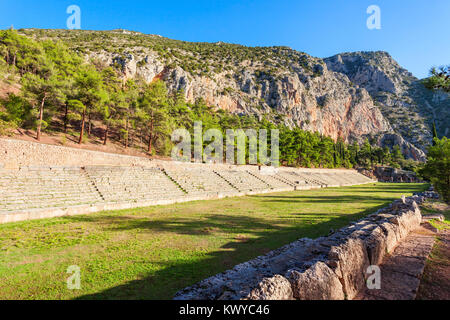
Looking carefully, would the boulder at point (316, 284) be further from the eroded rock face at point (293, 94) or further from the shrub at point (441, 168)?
the eroded rock face at point (293, 94)

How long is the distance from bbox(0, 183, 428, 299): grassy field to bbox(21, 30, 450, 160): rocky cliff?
A: 2844 inches

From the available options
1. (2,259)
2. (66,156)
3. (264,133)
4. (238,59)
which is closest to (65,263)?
(2,259)

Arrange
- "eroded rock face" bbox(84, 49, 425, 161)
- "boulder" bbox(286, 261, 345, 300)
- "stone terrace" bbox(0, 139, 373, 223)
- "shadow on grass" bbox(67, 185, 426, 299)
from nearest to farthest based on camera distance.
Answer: "boulder" bbox(286, 261, 345, 300), "shadow on grass" bbox(67, 185, 426, 299), "stone terrace" bbox(0, 139, 373, 223), "eroded rock face" bbox(84, 49, 425, 161)

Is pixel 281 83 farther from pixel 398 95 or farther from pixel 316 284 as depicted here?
pixel 316 284

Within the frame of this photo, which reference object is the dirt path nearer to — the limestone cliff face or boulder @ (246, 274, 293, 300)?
boulder @ (246, 274, 293, 300)

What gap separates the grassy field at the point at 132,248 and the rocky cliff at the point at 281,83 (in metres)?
72.2

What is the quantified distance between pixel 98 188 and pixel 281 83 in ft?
363

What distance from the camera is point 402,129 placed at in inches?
5182

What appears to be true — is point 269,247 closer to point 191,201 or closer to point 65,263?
point 65,263

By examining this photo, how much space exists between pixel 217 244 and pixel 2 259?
667 centimetres

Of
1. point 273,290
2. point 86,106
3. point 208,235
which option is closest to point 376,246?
point 273,290

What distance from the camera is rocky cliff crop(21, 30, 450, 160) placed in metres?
78.4

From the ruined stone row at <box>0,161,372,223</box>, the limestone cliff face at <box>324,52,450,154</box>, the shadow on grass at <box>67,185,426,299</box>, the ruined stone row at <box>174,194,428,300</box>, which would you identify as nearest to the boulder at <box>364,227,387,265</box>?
the ruined stone row at <box>174,194,428,300</box>

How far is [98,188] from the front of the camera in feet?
50.4
